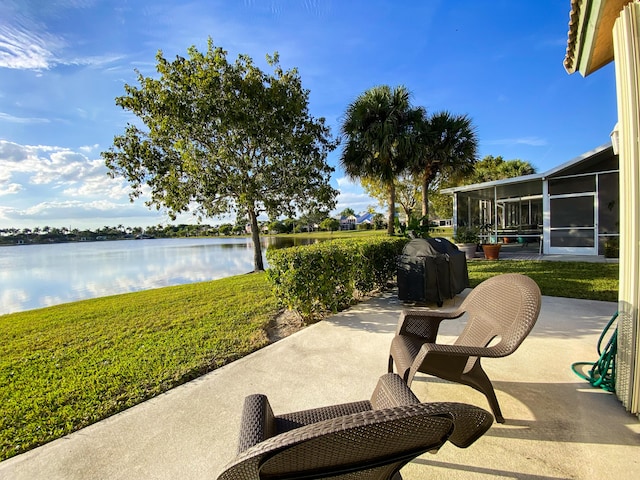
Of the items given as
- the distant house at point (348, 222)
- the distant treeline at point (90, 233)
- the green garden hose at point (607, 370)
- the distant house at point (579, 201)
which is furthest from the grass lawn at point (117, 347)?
the distant house at point (348, 222)

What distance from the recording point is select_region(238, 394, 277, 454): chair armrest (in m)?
1.15

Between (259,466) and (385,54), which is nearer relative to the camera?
(259,466)

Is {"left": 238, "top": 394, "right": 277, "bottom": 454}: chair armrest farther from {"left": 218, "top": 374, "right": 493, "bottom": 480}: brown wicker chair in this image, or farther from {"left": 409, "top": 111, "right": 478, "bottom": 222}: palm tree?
{"left": 409, "top": 111, "right": 478, "bottom": 222}: palm tree

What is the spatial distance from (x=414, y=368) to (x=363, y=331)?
78.4 inches

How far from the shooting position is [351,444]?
772 millimetres

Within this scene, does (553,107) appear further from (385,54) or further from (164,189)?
(164,189)

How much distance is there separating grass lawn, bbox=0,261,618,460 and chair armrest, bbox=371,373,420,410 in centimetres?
220

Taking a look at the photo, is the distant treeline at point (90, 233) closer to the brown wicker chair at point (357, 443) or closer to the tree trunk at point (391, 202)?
the tree trunk at point (391, 202)

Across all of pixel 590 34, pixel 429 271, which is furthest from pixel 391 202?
pixel 590 34

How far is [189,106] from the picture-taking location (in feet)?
35.3

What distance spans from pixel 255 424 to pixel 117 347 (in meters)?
3.77

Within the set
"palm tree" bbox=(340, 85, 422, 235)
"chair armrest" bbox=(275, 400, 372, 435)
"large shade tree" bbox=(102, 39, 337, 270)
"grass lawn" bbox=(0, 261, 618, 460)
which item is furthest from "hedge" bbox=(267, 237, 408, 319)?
"palm tree" bbox=(340, 85, 422, 235)

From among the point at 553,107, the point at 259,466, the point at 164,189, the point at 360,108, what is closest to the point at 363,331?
the point at 259,466

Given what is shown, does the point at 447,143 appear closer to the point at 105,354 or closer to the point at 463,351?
the point at 463,351
